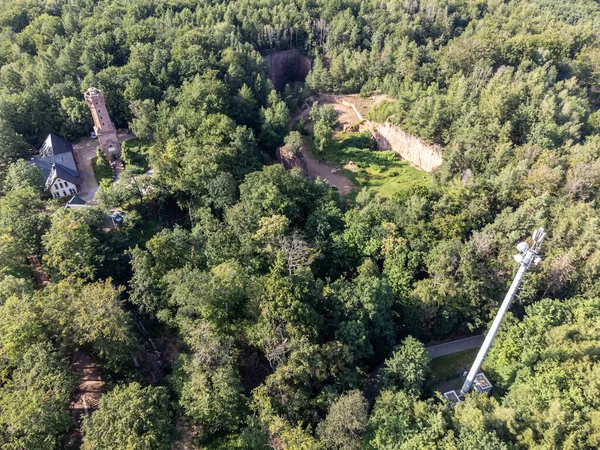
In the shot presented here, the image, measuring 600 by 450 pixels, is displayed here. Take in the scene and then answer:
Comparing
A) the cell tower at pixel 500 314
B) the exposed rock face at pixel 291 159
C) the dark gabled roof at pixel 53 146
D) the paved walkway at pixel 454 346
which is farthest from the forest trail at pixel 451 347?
the dark gabled roof at pixel 53 146

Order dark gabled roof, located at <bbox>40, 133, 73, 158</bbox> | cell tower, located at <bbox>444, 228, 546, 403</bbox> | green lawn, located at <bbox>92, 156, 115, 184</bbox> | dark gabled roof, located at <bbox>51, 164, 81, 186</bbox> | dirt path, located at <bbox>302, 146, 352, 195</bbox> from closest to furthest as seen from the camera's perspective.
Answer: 1. cell tower, located at <bbox>444, 228, 546, 403</bbox>
2. dark gabled roof, located at <bbox>51, 164, 81, 186</bbox>
3. dark gabled roof, located at <bbox>40, 133, 73, 158</bbox>
4. green lawn, located at <bbox>92, 156, 115, 184</bbox>
5. dirt path, located at <bbox>302, 146, 352, 195</bbox>

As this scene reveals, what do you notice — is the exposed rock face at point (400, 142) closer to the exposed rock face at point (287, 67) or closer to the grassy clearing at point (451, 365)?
the exposed rock face at point (287, 67)

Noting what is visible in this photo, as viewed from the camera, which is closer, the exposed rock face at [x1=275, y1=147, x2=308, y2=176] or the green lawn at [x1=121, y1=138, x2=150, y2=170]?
the green lawn at [x1=121, y1=138, x2=150, y2=170]

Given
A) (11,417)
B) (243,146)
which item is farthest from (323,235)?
(11,417)

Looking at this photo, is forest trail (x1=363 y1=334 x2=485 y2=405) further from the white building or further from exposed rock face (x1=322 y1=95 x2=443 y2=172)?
the white building

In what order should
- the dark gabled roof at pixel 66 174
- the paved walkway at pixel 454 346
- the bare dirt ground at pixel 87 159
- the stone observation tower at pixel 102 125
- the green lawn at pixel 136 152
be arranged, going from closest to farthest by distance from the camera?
the paved walkway at pixel 454 346, the dark gabled roof at pixel 66 174, the bare dirt ground at pixel 87 159, the stone observation tower at pixel 102 125, the green lawn at pixel 136 152

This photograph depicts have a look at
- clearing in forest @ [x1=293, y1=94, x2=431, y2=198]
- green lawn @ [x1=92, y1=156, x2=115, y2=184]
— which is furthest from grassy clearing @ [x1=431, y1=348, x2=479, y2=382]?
green lawn @ [x1=92, y1=156, x2=115, y2=184]
